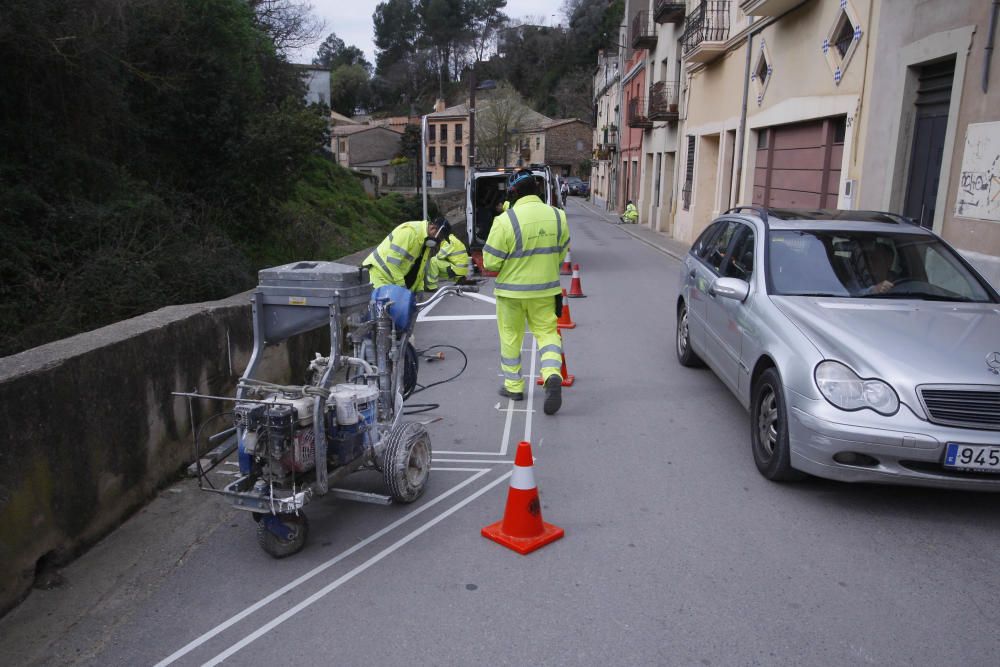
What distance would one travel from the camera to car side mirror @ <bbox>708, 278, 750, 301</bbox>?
18.1 feet

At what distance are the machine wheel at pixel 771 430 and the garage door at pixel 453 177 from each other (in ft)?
255

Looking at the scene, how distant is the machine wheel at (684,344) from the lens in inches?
303

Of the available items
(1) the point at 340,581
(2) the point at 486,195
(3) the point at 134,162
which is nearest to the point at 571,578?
(1) the point at 340,581

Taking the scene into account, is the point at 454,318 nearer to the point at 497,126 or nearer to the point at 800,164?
the point at 800,164

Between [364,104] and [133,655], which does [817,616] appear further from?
[364,104]

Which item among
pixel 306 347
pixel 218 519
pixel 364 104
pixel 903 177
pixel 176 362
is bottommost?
pixel 218 519

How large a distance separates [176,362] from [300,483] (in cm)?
146

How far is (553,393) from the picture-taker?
6.23 metres

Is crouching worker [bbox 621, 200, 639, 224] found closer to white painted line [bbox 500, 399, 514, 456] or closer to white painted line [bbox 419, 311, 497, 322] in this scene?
white painted line [bbox 419, 311, 497, 322]

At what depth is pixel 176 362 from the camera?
15.6 feet

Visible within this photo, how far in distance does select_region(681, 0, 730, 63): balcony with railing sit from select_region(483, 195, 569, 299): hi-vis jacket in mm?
15479

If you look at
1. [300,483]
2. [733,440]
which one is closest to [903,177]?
[733,440]

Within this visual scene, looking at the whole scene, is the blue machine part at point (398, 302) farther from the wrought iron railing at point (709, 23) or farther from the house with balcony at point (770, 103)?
the wrought iron railing at point (709, 23)

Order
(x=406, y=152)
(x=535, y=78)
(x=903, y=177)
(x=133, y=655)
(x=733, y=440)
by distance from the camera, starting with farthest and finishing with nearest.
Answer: (x=535, y=78) → (x=406, y=152) → (x=903, y=177) → (x=733, y=440) → (x=133, y=655)
